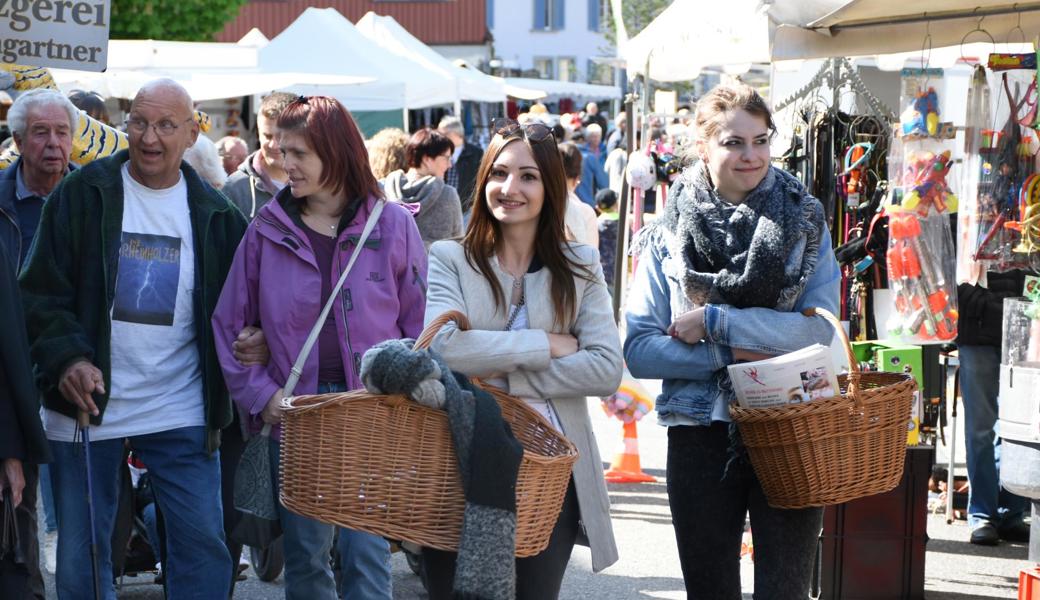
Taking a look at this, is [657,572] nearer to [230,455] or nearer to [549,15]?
[230,455]

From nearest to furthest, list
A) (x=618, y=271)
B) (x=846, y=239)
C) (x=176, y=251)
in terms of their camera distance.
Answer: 1. (x=176, y=251)
2. (x=846, y=239)
3. (x=618, y=271)

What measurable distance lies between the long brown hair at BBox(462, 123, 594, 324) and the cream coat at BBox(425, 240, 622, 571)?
0.02 meters

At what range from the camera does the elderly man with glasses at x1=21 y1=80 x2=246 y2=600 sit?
4484 millimetres

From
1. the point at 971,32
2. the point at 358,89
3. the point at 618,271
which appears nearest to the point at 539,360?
the point at 971,32

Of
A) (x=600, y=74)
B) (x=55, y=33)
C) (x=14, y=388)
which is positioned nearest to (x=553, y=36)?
(x=600, y=74)

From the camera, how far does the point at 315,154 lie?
14.0ft

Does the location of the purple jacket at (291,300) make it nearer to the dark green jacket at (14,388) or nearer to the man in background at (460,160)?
the dark green jacket at (14,388)

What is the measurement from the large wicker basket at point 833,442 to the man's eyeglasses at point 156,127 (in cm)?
211

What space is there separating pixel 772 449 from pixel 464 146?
10793 mm

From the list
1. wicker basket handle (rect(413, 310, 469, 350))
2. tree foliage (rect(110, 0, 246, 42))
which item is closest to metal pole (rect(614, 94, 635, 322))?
wicker basket handle (rect(413, 310, 469, 350))

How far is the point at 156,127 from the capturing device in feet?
14.9

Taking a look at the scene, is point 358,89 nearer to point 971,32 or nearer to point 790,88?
point 790,88

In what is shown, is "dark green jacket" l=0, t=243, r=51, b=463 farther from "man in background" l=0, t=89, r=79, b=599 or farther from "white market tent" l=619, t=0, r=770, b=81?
"white market tent" l=619, t=0, r=770, b=81

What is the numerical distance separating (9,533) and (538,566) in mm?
1500
